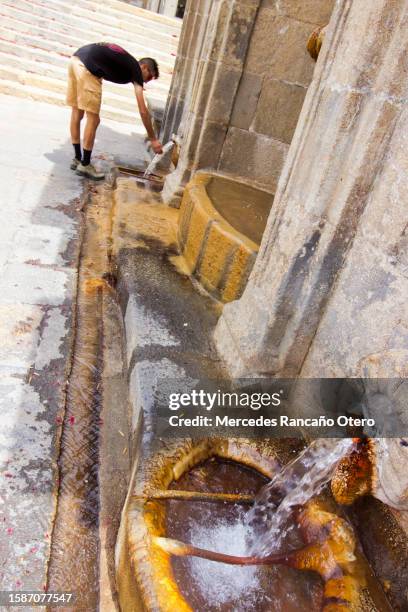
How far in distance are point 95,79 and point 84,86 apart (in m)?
0.14

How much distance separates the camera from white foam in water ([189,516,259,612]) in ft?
4.70

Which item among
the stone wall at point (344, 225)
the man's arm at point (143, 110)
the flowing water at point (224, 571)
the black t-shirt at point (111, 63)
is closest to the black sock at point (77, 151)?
the black t-shirt at point (111, 63)

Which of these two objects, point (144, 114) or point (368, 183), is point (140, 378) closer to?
point (368, 183)

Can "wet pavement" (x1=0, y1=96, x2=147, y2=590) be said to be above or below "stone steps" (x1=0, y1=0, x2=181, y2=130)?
below

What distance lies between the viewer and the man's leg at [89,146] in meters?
5.18

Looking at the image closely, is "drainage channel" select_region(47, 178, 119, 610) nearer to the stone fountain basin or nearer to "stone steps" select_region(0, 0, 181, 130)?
the stone fountain basin

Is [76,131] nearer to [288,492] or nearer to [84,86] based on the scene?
[84,86]

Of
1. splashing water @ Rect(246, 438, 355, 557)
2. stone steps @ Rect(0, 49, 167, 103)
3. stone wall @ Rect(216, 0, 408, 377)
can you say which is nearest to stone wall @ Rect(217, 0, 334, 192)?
stone wall @ Rect(216, 0, 408, 377)

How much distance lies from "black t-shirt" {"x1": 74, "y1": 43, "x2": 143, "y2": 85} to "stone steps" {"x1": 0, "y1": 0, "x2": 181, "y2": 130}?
10.8 feet

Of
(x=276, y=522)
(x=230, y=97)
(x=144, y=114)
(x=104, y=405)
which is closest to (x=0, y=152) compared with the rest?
(x=144, y=114)

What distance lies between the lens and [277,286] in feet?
6.50

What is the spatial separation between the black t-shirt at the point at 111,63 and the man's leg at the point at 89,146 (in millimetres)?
453

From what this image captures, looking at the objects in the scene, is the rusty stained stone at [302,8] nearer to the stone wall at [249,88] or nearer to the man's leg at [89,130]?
the stone wall at [249,88]

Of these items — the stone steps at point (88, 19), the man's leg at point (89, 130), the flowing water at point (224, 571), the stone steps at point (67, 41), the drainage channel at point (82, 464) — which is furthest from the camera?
the stone steps at point (88, 19)
